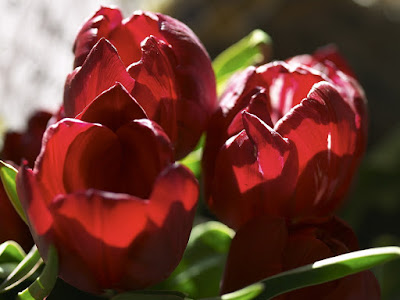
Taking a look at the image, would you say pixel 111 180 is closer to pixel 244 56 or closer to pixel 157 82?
pixel 157 82

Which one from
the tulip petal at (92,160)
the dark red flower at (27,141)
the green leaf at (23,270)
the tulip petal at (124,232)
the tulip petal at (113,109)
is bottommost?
the green leaf at (23,270)

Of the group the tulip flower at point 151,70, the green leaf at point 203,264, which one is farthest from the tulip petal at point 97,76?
the green leaf at point 203,264

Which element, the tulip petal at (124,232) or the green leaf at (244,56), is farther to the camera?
the green leaf at (244,56)

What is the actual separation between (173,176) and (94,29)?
0.08 m

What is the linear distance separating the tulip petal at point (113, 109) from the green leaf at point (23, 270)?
0.07 m

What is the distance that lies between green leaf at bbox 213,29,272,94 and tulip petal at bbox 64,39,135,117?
138 millimetres

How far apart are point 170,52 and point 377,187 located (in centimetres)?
74

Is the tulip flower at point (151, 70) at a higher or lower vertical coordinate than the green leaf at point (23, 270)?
higher

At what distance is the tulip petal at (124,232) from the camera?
191 millimetres

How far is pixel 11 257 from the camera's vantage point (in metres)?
0.27

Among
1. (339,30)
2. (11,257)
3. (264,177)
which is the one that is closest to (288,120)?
(264,177)

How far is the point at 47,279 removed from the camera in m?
0.21

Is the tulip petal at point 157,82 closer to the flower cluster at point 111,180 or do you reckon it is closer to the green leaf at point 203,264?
the flower cluster at point 111,180

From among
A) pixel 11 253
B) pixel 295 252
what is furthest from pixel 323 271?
pixel 11 253
